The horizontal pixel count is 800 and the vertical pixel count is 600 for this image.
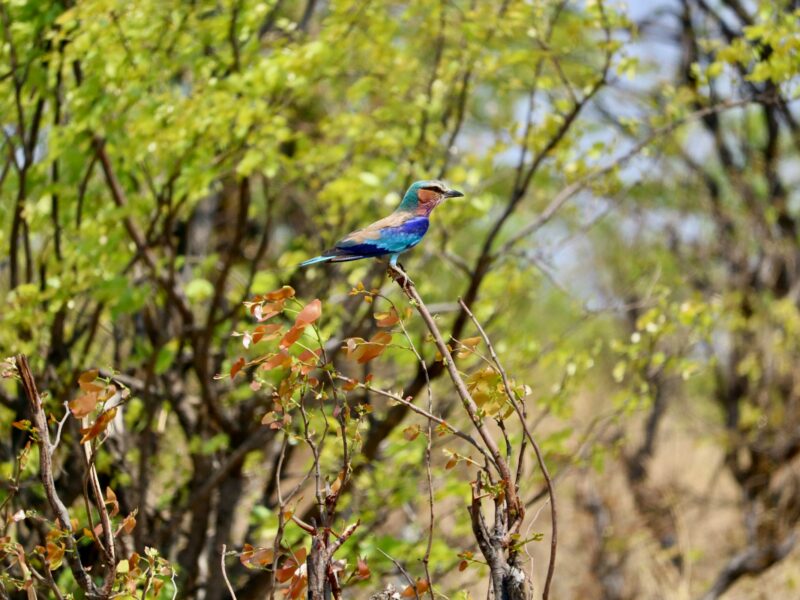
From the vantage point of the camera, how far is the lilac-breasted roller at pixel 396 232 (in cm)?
292

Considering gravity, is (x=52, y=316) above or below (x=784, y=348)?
above

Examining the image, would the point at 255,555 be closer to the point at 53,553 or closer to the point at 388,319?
the point at 53,553

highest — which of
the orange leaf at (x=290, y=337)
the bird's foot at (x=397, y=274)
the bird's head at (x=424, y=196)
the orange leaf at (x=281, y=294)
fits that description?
the orange leaf at (x=281, y=294)

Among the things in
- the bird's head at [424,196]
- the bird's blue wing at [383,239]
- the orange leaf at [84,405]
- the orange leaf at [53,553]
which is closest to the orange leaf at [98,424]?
the orange leaf at [84,405]

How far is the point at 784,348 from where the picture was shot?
1040 centimetres

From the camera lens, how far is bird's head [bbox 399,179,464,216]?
3.20 m

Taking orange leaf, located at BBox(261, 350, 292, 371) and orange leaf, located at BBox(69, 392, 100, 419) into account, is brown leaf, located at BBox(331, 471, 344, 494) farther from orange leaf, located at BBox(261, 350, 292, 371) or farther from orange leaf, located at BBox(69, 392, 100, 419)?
orange leaf, located at BBox(69, 392, 100, 419)

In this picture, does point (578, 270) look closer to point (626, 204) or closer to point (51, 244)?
point (626, 204)

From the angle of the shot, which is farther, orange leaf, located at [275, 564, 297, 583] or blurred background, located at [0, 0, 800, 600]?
blurred background, located at [0, 0, 800, 600]

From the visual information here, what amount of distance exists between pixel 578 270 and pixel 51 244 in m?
10.2

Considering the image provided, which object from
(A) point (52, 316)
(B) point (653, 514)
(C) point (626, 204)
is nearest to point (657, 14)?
(C) point (626, 204)

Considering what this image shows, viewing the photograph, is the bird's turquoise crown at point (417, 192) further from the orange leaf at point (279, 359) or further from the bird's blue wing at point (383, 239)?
the orange leaf at point (279, 359)

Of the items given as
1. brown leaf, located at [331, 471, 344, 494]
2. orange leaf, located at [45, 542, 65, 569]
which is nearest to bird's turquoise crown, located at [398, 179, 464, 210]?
brown leaf, located at [331, 471, 344, 494]

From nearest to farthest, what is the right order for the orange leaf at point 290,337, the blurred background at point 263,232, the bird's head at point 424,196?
the orange leaf at point 290,337 < the bird's head at point 424,196 < the blurred background at point 263,232
